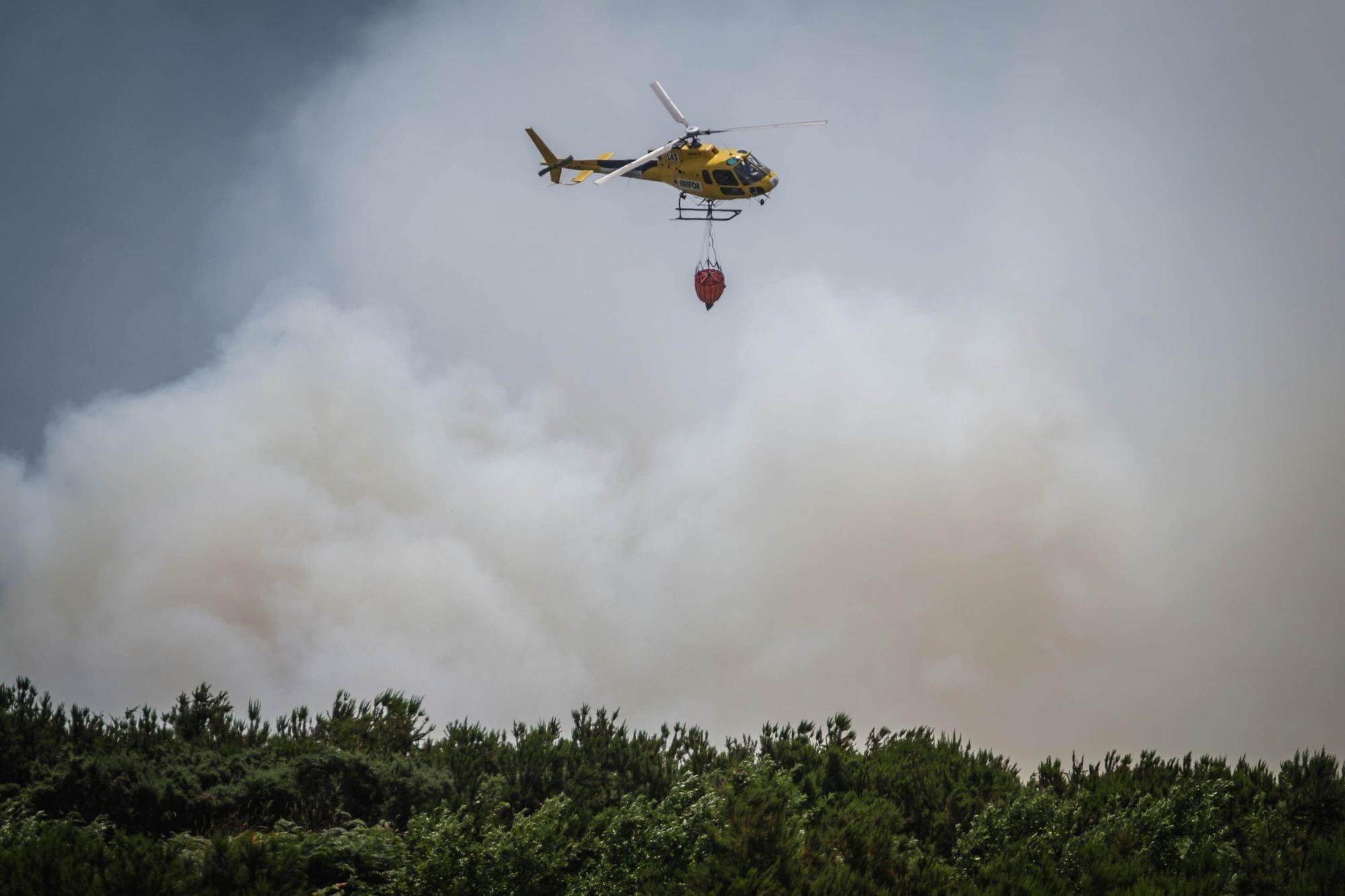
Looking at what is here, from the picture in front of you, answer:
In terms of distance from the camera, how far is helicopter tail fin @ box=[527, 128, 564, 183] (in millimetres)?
42906

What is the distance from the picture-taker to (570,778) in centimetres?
2516

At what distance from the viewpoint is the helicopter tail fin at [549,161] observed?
4291 centimetres

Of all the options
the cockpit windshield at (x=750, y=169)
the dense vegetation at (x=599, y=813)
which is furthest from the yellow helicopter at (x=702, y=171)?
the dense vegetation at (x=599, y=813)

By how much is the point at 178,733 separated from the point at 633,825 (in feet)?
43.1

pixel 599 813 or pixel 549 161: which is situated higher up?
pixel 549 161

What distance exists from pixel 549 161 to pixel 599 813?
91.0 ft

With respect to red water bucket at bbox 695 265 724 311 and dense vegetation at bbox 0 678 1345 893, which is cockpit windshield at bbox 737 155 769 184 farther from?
dense vegetation at bbox 0 678 1345 893

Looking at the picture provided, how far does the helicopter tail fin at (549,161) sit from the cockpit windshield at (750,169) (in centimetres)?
869

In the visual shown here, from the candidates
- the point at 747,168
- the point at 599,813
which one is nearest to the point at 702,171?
the point at 747,168

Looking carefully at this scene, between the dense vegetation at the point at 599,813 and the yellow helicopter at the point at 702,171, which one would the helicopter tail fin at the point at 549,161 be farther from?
the dense vegetation at the point at 599,813

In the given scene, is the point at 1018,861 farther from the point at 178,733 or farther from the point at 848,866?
the point at 178,733

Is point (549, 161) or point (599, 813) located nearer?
point (599, 813)

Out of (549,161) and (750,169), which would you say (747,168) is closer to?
(750,169)

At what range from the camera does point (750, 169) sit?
37312 millimetres
